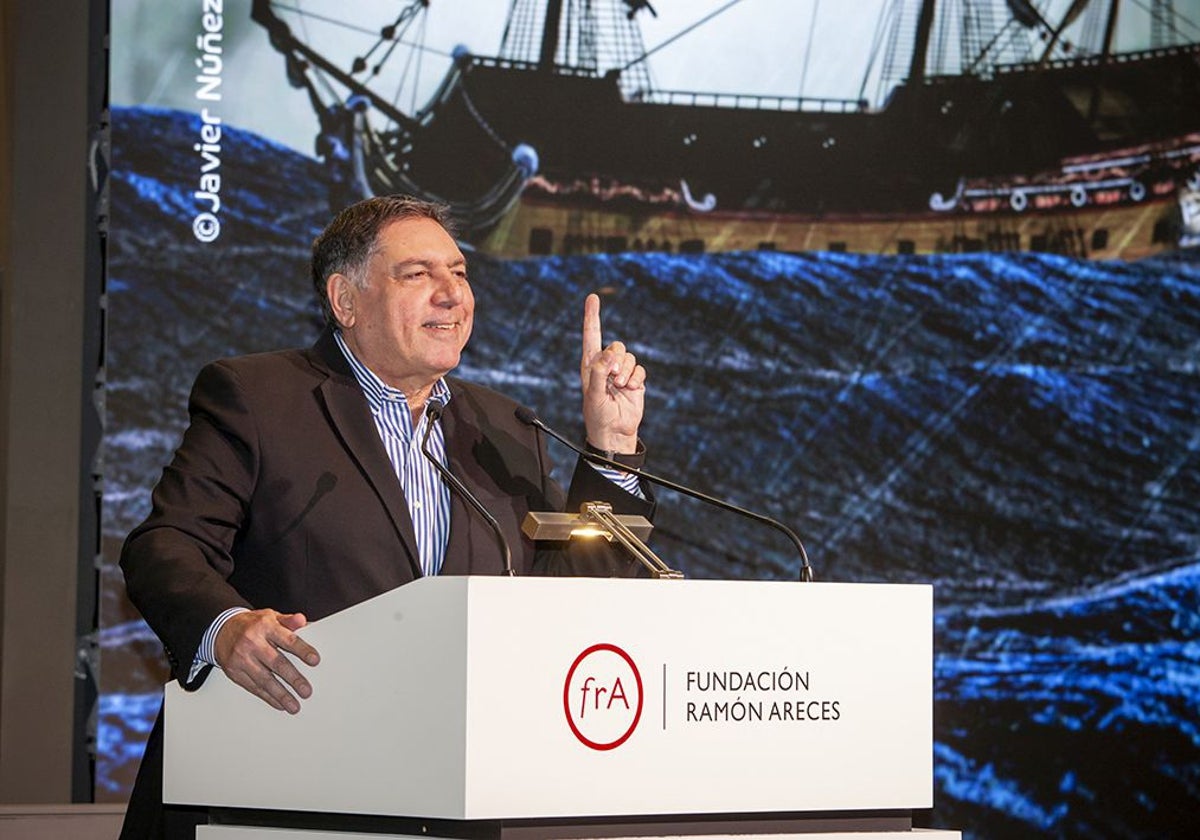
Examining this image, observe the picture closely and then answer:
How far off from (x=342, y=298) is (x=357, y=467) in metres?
0.41

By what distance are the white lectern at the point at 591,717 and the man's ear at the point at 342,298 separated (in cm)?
88

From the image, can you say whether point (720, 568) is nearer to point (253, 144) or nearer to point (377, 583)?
point (253, 144)

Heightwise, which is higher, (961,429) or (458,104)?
(458,104)

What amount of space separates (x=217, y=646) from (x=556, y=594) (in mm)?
499

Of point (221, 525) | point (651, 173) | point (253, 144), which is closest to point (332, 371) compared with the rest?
point (221, 525)

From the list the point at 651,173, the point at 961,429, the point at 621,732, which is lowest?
the point at 621,732

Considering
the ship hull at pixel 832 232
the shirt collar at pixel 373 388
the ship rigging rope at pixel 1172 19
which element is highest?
the ship rigging rope at pixel 1172 19

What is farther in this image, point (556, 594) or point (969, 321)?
point (969, 321)

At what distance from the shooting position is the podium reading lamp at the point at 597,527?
1974mm

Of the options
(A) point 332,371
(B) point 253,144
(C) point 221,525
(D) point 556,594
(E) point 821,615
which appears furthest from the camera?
(B) point 253,144

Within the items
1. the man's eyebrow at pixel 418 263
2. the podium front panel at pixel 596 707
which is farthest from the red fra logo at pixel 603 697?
the man's eyebrow at pixel 418 263

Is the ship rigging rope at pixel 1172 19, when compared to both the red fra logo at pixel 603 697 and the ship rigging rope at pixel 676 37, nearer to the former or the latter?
the ship rigging rope at pixel 676 37

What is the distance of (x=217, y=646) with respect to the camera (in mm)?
1920

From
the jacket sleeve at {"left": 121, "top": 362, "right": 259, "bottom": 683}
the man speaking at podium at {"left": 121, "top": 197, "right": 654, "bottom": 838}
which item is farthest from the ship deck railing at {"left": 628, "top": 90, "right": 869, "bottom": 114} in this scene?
the jacket sleeve at {"left": 121, "top": 362, "right": 259, "bottom": 683}
